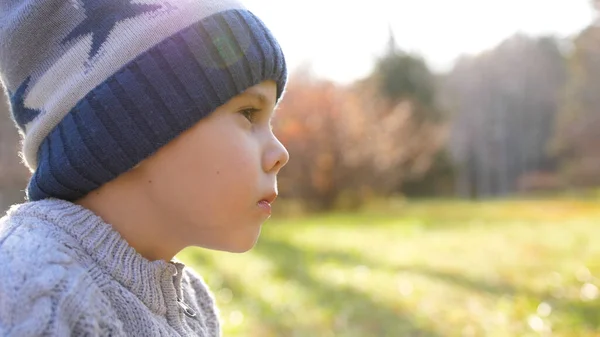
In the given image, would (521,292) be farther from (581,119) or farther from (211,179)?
(581,119)

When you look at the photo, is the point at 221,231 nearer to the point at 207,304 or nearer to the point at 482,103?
the point at 207,304

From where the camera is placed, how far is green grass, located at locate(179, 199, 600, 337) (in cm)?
331

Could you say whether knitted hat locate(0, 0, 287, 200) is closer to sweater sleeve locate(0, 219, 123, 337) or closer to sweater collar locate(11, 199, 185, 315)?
sweater collar locate(11, 199, 185, 315)

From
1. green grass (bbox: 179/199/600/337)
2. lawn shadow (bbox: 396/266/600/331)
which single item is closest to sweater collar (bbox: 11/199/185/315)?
green grass (bbox: 179/199/600/337)

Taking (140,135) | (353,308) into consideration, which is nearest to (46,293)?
(140,135)

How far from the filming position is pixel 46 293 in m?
0.99

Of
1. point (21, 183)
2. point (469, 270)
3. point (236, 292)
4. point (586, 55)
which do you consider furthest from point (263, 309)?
point (586, 55)

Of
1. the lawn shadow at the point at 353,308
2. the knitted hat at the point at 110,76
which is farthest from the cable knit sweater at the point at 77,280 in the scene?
the lawn shadow at the point at 353,308

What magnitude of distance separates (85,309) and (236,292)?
3159mm

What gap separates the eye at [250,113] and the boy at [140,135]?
3cm

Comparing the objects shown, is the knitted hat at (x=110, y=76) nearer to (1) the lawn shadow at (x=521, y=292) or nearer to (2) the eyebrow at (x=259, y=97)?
(2) the eyebrow at (x=259, y=97)

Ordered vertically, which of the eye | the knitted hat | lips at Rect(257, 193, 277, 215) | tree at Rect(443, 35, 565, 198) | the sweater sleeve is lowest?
tree at Rect(443, 35, 565, 198)

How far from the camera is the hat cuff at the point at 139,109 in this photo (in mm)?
1188

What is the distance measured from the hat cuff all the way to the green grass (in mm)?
2080
